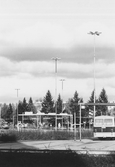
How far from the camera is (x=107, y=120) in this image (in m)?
37.3

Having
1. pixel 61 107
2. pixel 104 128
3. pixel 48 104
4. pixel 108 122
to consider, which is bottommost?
pixel 104 128

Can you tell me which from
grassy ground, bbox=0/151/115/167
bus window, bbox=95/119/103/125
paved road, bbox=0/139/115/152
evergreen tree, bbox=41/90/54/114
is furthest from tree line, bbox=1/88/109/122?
grassy ground, bbox=0/151/115/167

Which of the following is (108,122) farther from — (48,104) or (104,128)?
(48,104)

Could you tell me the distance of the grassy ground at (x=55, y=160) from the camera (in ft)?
44.4

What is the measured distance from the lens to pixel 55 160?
46.2 feet

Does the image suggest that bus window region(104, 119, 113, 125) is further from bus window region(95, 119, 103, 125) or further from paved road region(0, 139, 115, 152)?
paved road region(0, 139, 115, 152)

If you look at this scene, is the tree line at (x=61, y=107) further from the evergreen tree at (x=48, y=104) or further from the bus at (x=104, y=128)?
the bus at (x=104, y=128)

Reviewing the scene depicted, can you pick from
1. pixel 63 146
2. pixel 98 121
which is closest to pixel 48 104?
pixel 98 121

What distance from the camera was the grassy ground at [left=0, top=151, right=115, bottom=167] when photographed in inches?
533

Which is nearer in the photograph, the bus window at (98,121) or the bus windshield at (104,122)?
the bus windshield at (104,122)

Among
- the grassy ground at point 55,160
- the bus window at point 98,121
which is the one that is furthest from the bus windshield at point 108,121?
the grassy ground at point 55,160

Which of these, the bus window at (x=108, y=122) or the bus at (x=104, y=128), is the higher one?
the bus window at (x=108, y=122)

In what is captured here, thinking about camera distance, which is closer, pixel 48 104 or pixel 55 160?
pixel 55 160

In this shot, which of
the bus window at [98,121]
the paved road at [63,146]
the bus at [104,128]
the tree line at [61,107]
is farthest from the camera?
the tree line at [61,107]
